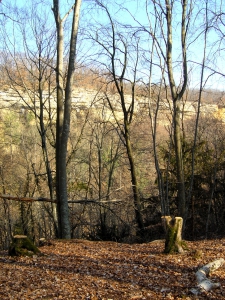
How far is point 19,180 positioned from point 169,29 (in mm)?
13115

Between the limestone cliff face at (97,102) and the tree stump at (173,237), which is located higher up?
the limestone cliff face at (97,102)

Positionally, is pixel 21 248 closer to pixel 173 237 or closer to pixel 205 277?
pixel 173 237

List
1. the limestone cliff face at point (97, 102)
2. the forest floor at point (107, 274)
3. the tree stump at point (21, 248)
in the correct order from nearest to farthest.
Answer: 1. the forest floor at point (107, 274)
2. the tree stump at point (21, 248)
3. the limestone cliff face at point (97, 102)

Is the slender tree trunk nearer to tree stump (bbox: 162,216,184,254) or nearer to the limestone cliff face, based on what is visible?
tree stump (bbox: 162,216,184,254)

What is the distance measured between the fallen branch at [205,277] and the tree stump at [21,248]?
314 centimetres

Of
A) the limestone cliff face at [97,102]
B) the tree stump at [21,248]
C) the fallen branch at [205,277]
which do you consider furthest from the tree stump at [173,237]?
the limestone cliff face at [97,102]

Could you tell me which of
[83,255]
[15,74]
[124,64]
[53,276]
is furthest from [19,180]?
[53,276]

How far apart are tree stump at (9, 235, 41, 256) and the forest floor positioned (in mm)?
143

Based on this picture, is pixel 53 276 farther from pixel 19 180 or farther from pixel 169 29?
pixel 19 180

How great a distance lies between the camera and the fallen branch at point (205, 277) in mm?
4263

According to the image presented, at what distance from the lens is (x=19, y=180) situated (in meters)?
19.9

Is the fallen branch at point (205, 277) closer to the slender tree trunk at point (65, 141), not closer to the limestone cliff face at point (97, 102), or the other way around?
the slender tree trunk at point (65, 141)

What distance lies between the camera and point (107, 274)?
4984 mm

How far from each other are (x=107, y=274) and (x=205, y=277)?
1422 mm
